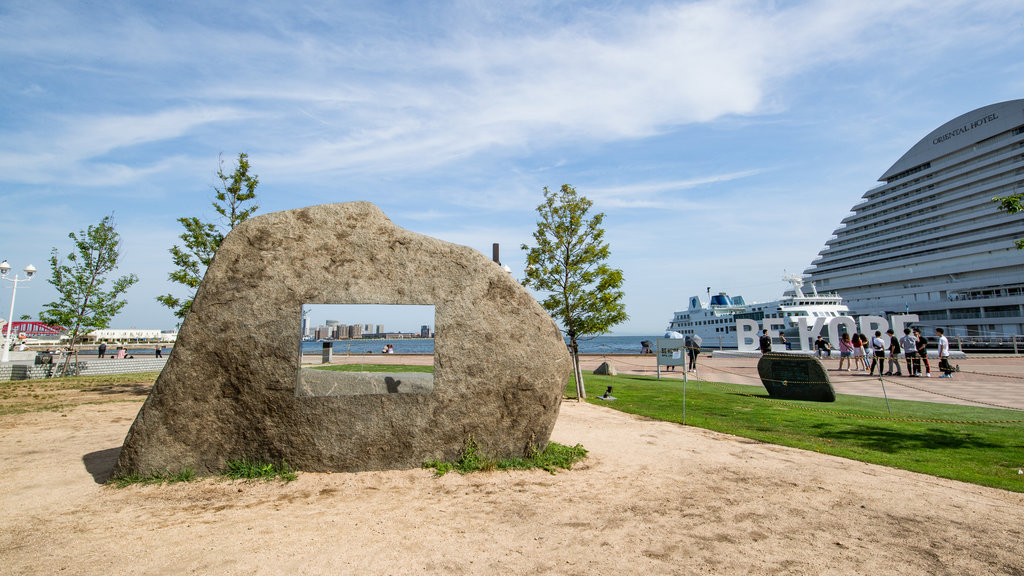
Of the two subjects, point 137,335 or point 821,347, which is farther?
point 137,335

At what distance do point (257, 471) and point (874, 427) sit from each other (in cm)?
1045

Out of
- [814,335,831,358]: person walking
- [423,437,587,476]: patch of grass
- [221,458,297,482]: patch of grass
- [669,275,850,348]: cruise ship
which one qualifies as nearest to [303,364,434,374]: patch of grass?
[423,437,587,476]: patch of grass

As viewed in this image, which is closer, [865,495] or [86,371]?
[865,495]

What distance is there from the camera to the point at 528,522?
4.34m

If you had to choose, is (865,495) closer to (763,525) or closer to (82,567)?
(763,525)

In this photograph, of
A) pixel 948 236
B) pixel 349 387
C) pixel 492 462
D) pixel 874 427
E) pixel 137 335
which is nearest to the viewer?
pixel 492 462

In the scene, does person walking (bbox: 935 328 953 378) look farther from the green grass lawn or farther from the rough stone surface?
the rough stone surface

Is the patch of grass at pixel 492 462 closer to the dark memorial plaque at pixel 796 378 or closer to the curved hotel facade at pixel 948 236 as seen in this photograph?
the dark memorial plaque at pixel 796 378

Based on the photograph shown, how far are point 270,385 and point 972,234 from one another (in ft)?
243

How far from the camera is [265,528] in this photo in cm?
417

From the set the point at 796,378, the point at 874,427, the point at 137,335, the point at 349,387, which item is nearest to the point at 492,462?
the point at 349,387

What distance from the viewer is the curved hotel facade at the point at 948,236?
160 feet

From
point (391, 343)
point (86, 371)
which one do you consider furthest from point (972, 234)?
point (86, 371)

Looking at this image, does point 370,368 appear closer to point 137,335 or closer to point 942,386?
point 942,386
